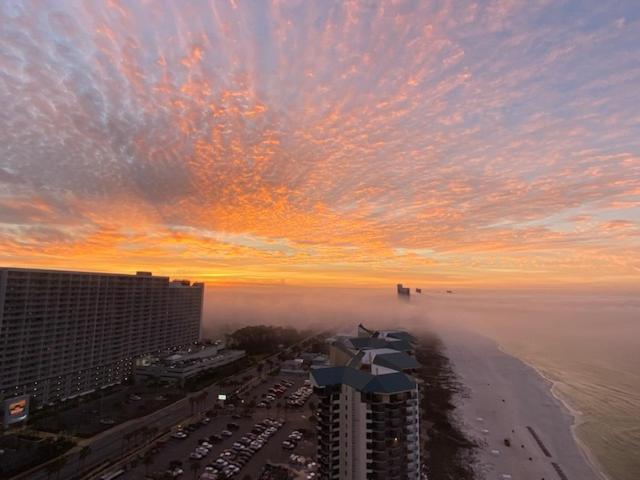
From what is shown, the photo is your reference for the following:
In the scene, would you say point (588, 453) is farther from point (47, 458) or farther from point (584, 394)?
point (47, 458)

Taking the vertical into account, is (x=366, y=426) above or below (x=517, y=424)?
above

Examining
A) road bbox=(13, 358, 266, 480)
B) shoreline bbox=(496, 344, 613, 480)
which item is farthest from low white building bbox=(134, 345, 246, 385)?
shoreline bbox=(496, 344, 613, 480)

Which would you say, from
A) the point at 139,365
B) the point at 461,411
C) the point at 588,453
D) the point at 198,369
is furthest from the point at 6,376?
the point at 588,453

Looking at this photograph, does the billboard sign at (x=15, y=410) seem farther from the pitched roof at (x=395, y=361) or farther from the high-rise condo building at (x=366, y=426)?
the pitched roof at (x=395, y=361)

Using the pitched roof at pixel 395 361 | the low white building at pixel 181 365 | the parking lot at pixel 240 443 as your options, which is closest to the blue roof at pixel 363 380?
the pitched roof at pixel 395 361

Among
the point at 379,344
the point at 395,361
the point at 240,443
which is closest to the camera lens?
the point at 395,361

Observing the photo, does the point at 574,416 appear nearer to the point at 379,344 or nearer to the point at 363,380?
the point at 379,344

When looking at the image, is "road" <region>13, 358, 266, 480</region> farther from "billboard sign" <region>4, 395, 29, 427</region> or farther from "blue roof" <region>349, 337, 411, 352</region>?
"blue roof" <region>349, 337, 411, 352</region>

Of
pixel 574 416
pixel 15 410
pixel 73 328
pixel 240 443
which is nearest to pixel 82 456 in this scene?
pixel 240 443
